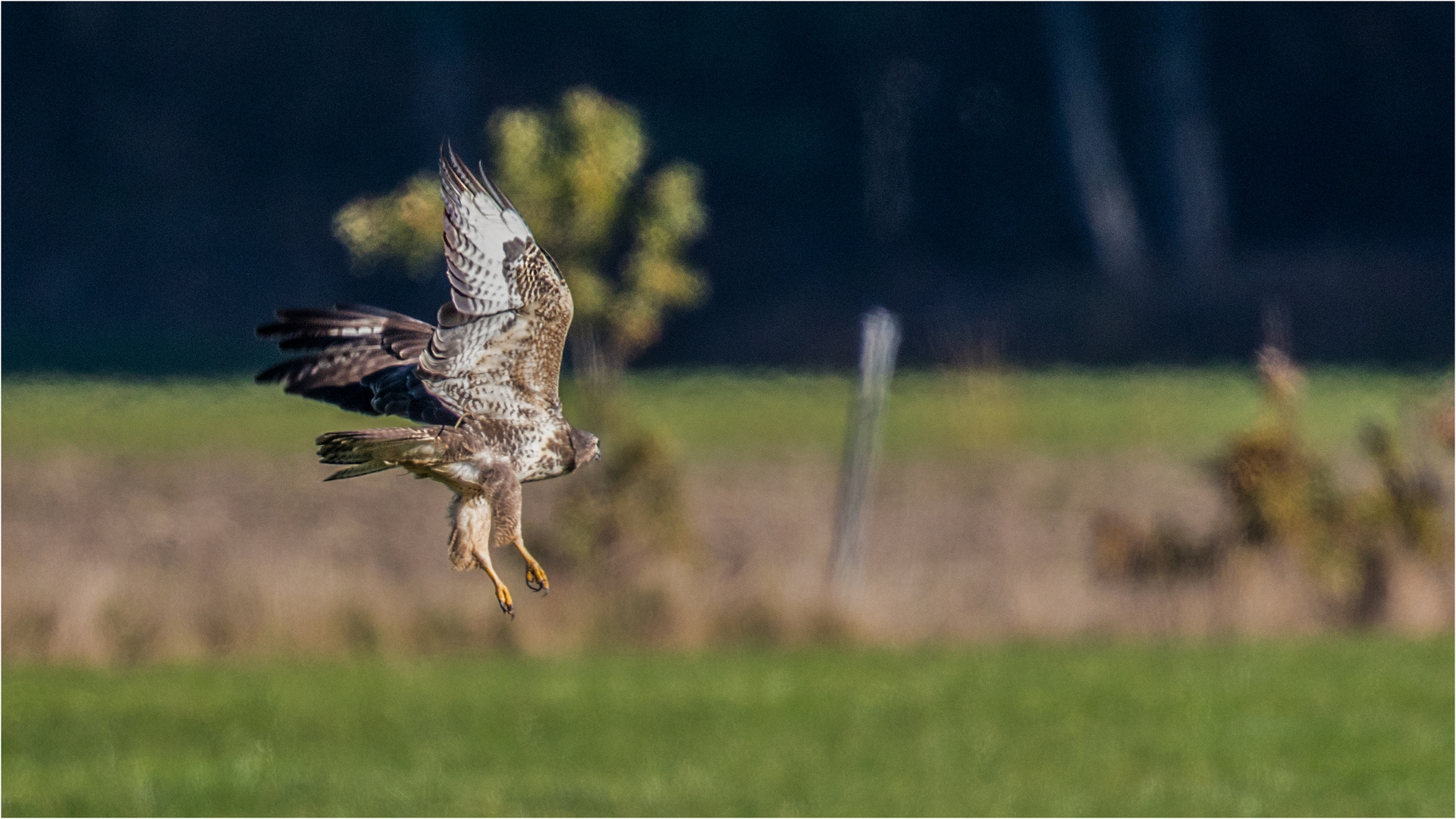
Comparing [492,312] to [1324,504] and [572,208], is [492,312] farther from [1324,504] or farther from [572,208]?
[1324,504]

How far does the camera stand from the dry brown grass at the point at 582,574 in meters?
28.0

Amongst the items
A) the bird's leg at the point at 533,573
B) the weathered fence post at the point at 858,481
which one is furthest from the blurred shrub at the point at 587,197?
the weathered fence post at the point at 858,481

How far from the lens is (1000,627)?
29406 mm

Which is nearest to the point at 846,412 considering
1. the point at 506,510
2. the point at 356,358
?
the point at 356,358

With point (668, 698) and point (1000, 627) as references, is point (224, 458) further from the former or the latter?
point (1000, 627)

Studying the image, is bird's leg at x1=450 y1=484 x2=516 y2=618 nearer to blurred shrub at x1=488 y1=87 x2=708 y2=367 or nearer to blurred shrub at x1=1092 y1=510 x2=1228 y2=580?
blurred shrub at x1=488 y1=87 x2=708 y2=367

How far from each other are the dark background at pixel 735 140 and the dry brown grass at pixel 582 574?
17765 mm

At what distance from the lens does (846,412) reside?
38312 millimetres

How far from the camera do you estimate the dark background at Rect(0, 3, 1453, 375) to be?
5138 centimetres

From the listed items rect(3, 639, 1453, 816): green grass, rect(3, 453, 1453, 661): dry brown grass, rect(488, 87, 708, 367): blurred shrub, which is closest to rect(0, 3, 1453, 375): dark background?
rect(3, 453, 1453, 661): dry brown grass

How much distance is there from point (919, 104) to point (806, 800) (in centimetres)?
2856

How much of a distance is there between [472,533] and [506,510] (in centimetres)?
10

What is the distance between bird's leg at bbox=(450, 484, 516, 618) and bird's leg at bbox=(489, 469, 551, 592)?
0.8 inches

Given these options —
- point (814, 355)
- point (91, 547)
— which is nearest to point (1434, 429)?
point (91, 547)
